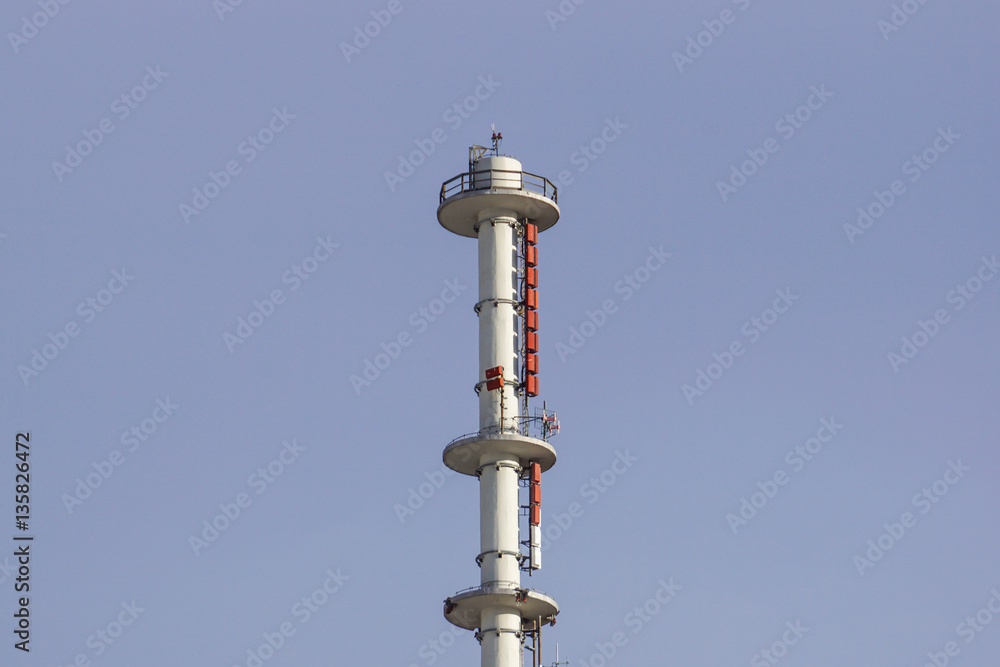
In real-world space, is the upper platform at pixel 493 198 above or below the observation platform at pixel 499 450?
above

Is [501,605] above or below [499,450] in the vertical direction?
below

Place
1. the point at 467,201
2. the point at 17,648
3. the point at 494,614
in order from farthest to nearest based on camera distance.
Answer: the point at 467,201 < the point at 494,614 < the point at 17,648

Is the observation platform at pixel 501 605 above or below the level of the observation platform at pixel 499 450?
below

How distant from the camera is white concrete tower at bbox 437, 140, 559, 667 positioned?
121 meters

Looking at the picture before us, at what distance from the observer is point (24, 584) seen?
115125 millimetres

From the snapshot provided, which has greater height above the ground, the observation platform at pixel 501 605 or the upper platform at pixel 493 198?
the upper platform at pixel 493 198

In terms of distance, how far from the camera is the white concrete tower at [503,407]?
12144 centimetres

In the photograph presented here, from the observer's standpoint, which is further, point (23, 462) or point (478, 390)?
point (478, 390)

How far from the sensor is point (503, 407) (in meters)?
125

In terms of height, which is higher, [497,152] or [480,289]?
[497,152]

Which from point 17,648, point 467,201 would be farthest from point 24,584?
point 467,201

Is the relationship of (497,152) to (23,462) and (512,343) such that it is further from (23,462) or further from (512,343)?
(23,462)

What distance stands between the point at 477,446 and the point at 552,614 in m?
9.95

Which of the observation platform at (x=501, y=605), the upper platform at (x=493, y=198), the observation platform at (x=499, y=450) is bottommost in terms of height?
the observation platform at (x=501, y=605)
